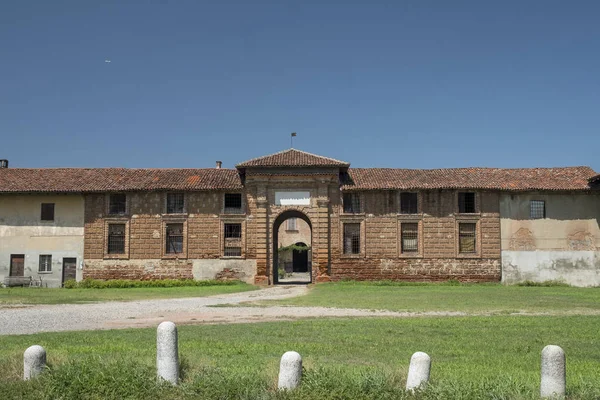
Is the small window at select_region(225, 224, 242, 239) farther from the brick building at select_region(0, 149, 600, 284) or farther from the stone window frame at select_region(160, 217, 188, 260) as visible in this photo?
the stone window frame at select_region(160, 217, 188, 260)

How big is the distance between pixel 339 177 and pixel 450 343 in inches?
936

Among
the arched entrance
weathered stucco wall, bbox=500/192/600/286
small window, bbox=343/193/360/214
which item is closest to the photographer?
weathered stucco wall, bbox=500/192/600/286

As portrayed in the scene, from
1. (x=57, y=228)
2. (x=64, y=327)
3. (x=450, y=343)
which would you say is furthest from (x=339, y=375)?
(x=57, y=228)

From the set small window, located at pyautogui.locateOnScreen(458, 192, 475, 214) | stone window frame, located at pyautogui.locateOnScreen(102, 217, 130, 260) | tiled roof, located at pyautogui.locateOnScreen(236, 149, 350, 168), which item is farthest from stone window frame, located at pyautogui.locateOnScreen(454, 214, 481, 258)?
stone window frame, located at pyautogui.locateOnScreen(102, 217, 130, 260)

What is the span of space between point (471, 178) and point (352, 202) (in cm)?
681

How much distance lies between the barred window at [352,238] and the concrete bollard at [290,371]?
89.2 feet

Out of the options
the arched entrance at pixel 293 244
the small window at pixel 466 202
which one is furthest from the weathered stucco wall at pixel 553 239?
the arched entrance at pixel 293 244

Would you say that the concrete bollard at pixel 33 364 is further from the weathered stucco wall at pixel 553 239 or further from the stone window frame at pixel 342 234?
the weathered stucco wall at pixel 553 239

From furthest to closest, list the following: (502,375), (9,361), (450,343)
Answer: (450,343) → (9,361) → (502,375)

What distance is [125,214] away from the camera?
34.1 meters

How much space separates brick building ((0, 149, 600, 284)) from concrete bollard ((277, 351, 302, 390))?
26.6 metres

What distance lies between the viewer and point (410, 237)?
3362cm

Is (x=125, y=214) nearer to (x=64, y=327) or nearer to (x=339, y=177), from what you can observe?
(x=339, y=177)

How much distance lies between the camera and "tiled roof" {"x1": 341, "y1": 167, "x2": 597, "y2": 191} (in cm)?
3334
